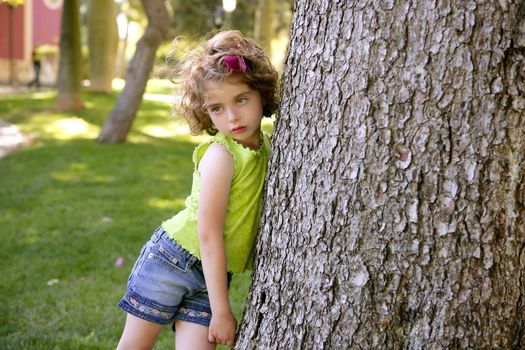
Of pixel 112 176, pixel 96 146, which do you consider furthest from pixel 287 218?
pixel 96 146

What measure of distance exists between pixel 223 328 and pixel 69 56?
13.0 metres

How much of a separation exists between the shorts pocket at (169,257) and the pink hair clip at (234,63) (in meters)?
0.68

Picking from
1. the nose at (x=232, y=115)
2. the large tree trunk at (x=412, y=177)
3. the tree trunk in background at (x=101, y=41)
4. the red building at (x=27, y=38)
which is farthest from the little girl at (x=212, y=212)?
the red building at (x=27, y=38)

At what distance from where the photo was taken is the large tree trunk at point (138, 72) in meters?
10.6

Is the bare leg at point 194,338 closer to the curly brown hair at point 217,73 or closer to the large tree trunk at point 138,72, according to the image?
the curly brown hair at point 217,73

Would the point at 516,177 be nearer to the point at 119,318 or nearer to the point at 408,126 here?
the point at 408,126

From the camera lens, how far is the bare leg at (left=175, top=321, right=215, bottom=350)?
255 cm

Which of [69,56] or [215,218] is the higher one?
[215,218]

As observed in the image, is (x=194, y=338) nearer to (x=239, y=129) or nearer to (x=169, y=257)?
(x=169, y=257)

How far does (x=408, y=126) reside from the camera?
1.93 m

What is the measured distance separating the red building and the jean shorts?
79.8ft

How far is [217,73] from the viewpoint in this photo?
231 centimetres

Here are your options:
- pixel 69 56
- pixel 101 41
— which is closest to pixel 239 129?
pixel 69 56

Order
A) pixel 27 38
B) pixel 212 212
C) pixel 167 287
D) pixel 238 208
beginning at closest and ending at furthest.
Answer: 1. pixel 212 212
2. pixel 238 208
3. pixel 167 287
4. pixel 27 38
